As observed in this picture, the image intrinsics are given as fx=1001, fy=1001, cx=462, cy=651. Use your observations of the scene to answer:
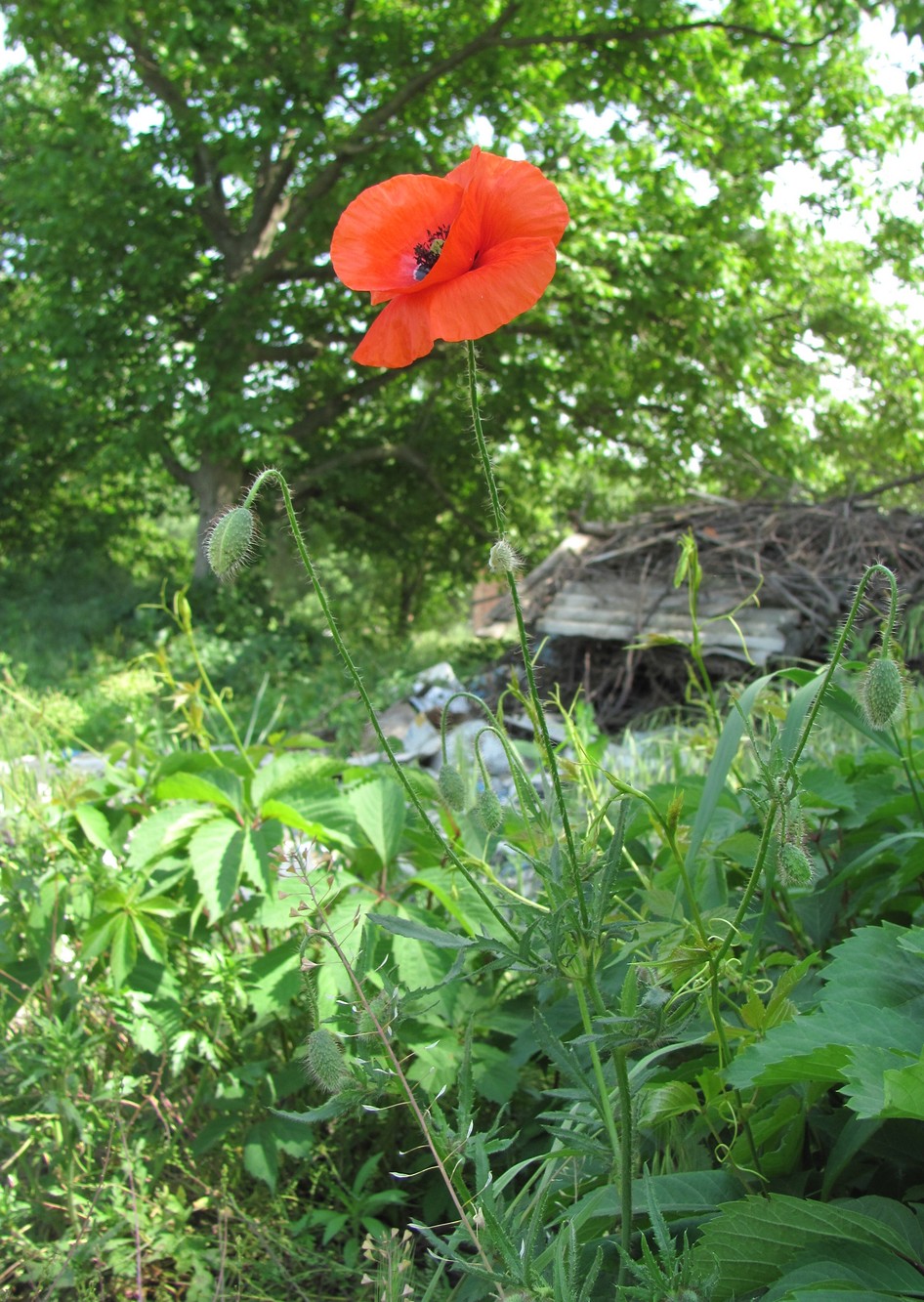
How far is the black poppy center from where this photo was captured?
3.16 ft

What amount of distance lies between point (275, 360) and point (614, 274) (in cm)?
367

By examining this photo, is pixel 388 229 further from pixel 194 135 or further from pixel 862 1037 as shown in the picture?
pixel 194 135

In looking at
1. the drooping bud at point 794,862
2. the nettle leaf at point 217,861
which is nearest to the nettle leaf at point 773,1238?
the drooping bud at point 794,862

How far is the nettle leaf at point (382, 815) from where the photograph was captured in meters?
1.53

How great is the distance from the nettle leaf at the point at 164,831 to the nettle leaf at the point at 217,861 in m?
0.05

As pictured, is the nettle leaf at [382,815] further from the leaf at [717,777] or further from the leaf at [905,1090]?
the leaf at [905,1090]

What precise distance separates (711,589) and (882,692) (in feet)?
16.8

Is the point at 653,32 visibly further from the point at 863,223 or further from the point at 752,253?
the point at 863,223

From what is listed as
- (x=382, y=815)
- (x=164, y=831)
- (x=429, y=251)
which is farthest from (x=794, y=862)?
(x=164, y=831)

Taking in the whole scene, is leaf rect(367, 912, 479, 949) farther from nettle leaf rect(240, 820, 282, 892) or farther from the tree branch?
the tree branch

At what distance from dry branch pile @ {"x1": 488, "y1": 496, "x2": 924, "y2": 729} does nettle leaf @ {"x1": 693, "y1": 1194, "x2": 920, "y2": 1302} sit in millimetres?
4515

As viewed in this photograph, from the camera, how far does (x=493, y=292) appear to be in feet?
2.84

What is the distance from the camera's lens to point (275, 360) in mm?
10594

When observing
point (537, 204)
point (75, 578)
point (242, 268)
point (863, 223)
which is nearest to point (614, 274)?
point (863, 223)
